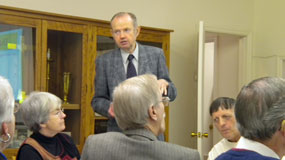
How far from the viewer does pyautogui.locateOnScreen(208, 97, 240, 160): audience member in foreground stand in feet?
8.73

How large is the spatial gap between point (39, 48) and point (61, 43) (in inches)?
9.2

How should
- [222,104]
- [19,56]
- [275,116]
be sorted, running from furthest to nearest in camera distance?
1. [19,56]
2. [222,104]
3. [275,116]

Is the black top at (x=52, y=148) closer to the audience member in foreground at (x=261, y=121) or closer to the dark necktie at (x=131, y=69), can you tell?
the dark necktie at (x=131, y=69)

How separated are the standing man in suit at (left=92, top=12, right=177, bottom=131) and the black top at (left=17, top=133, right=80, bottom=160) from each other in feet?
1.61

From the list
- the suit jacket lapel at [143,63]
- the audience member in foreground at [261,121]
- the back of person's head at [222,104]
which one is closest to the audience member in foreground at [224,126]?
the back of person's head at [222,104]

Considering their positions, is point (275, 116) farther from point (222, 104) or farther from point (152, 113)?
point (222, 104)

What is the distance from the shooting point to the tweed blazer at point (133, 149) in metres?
1.46

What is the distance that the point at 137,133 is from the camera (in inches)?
60.2

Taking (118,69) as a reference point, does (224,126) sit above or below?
below

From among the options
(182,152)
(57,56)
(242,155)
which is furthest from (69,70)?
(242,155)

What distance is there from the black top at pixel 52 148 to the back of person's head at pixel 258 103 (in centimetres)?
154

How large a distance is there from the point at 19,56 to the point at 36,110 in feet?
2.75

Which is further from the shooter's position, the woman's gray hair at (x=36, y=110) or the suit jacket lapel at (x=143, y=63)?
the woman's gray hair at (x=36, y=110)

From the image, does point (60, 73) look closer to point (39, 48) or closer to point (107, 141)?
point (39, 48)
